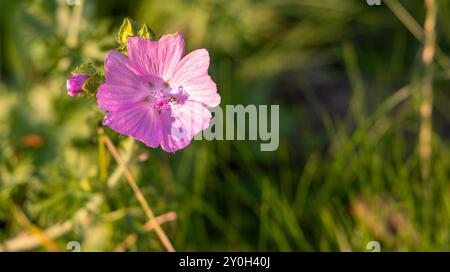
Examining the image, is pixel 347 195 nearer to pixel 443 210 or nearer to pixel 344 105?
pixel 443 210

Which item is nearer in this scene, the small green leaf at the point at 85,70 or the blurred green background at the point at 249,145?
the small green leaf at the point at 85,70

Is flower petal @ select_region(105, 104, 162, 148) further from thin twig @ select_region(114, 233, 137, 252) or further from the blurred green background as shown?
thin twig @ select_region(114, 233, 137, 252)

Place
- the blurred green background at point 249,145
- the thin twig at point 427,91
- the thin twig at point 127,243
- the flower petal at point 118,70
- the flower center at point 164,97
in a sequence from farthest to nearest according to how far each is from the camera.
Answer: the thin twig at point 427,91 → the blurred green background at point 249,145 → the thin twig at point 127,243 → the flower center at point 164,97 → the flower petal at point 118,70

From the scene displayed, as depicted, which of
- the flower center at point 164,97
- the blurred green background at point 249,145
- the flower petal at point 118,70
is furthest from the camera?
the blurred green background at point 249,145

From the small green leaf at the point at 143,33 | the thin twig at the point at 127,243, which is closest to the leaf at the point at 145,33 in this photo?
the small green leaf at the point at 143,33

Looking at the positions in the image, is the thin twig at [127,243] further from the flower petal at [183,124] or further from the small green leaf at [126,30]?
the small green leaf at [126,30]

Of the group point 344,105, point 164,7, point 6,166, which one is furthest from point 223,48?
point 6,166

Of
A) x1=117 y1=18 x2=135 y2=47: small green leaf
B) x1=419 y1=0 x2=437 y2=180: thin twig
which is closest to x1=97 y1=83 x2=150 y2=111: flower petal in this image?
x1=117 y1=18 x2=135 y2=47: small green leaf

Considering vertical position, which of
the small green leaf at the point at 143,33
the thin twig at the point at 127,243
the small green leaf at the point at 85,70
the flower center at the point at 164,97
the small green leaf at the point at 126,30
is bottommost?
the thin twig at the point at 127,243
